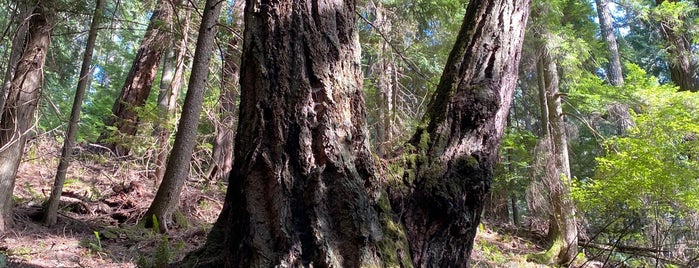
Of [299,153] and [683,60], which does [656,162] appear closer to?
[299,153]

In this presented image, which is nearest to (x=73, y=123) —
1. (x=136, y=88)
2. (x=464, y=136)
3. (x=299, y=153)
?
(x=299, y=153)

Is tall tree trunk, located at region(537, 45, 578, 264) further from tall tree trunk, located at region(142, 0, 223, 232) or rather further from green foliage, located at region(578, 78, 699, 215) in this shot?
tall tree trunk, located at region(142, 0, 223, 232)

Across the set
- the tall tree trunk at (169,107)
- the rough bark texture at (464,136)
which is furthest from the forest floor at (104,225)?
the rough bark texture at (464,136)

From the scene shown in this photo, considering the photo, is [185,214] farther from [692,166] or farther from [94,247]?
[692,166]

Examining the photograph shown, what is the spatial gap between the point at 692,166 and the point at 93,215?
337 inches

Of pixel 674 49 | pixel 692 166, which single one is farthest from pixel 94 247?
pixel 674 49

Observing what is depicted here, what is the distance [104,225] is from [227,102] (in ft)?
9.30

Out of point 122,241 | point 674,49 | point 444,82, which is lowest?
point 122,241

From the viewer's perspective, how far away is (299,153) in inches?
84.2

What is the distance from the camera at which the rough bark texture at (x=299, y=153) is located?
206 centimetres

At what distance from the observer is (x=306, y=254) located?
2.03m

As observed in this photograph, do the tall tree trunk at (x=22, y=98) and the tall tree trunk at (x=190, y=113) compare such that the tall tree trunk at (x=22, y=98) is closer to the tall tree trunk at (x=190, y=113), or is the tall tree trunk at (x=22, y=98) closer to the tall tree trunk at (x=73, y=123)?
the tall tree trunk at (x=73, y=123)

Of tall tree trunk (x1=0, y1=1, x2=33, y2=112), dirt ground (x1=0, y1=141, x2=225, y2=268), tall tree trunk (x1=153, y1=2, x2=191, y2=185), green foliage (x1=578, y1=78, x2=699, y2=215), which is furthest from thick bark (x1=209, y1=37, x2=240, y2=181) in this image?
green foliage (x1=578, y1=78, x2=699, y2=215)

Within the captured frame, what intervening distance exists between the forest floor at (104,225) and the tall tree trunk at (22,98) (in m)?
0.19
